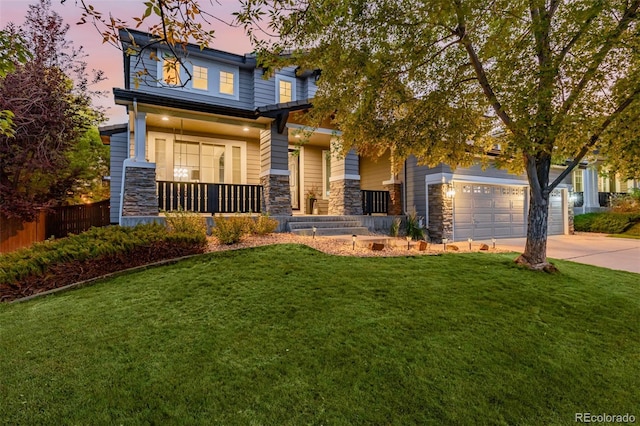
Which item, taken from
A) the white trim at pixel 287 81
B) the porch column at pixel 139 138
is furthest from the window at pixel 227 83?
the porch column at pixel 139 138

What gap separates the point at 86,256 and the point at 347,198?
784 centimetres

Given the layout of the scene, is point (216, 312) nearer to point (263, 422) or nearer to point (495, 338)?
point (263, 422)

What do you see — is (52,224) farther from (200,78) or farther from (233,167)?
(200,78)

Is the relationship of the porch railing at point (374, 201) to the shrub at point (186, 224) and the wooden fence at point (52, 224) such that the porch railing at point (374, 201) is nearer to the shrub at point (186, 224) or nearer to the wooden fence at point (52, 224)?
the shrub at point (186, 224)

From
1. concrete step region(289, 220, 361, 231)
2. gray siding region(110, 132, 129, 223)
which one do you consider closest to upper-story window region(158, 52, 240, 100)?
gray siding region(110, 132, 129, 223)

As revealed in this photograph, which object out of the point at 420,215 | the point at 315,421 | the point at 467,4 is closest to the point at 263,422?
the point at 315,421

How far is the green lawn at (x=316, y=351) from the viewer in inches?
88.5

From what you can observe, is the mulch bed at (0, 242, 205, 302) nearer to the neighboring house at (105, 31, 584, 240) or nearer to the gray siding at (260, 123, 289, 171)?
the neighboring house at (105, 31, 584, 240)

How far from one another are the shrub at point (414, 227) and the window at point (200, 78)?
9337 mm

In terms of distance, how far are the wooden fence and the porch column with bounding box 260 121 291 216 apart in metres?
6.17

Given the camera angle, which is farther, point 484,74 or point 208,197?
point 208,197

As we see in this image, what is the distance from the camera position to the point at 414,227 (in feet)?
36.8

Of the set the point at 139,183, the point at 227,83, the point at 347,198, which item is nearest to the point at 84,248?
the point at 139,183

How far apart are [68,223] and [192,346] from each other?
10750 mm
